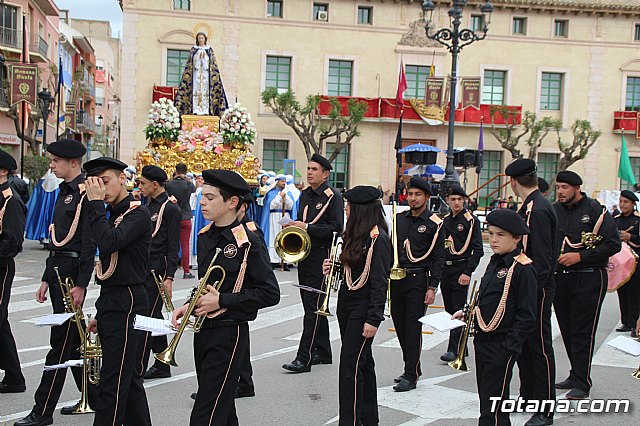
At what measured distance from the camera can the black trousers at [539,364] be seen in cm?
601

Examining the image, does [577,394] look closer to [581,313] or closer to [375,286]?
[581,313]

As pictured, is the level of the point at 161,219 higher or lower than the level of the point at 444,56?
lower

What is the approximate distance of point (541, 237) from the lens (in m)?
5.90

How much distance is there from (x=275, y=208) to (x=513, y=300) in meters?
11.5

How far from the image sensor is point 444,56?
3806cm

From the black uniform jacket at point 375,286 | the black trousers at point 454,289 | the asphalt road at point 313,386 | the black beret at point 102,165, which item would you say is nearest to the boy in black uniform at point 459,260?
the black trousers at point 454,289

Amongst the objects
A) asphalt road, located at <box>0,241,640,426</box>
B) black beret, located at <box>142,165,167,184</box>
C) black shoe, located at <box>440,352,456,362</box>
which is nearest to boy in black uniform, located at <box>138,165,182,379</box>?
black beret, located at <box>142,165,167,184</box>

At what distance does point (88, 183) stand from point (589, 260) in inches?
190

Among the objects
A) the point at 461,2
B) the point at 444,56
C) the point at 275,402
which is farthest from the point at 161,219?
the point at 444,56

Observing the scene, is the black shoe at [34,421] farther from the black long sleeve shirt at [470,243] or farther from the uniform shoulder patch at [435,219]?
the black long sleeve shirt at [470,243]

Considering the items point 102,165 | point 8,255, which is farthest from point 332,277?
point 8,255

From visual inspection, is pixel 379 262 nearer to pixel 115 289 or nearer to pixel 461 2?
pixel 115 289

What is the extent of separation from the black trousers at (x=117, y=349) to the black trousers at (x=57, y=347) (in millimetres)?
952

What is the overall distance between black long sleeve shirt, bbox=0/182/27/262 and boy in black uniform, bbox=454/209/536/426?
13.1 feet
